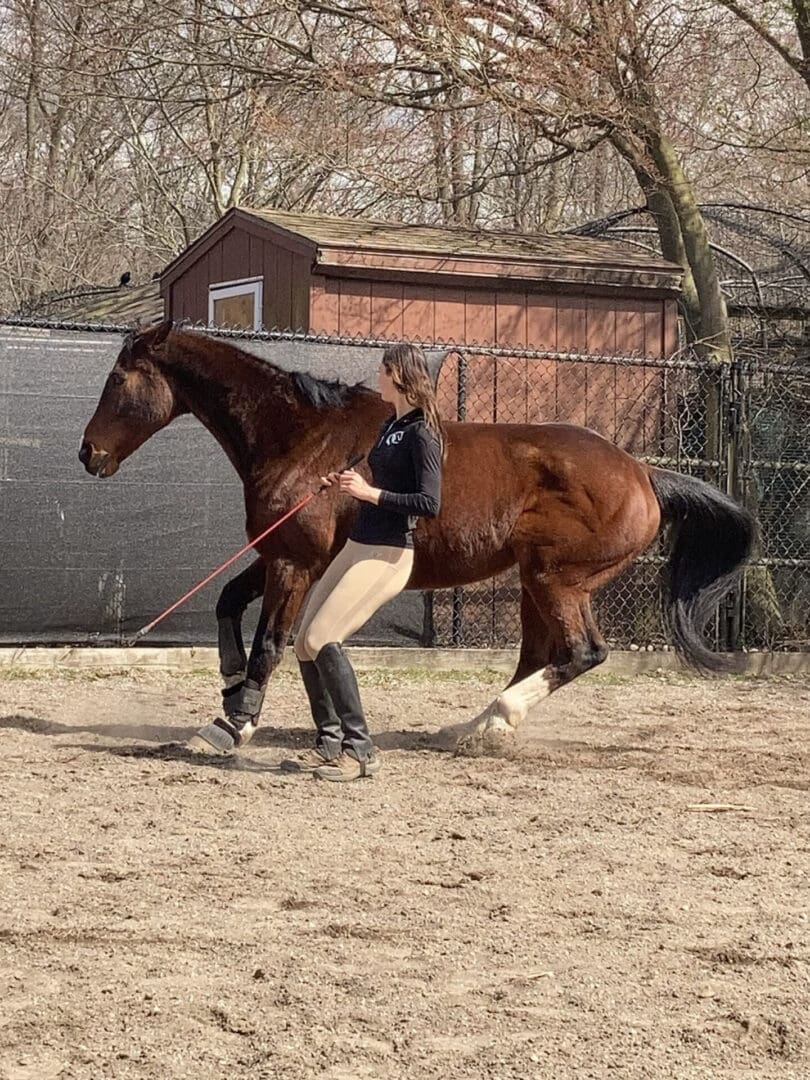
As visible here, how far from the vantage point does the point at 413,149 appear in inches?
585

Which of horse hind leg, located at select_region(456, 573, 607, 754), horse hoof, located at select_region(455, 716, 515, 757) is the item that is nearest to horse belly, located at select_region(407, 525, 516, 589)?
horse hind leg, located at select_region(456, 573, 607, 754)

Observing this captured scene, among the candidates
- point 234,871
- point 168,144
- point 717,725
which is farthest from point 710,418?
point 168,144

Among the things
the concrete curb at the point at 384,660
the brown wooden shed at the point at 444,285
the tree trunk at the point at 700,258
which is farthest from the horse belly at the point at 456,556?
the tree trunk at the point at 700,258

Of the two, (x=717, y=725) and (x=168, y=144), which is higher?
(x=168, y=144)

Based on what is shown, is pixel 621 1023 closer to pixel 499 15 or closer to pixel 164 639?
pixel 164 639

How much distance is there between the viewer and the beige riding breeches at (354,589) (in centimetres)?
649

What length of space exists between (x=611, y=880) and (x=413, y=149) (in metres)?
11.1

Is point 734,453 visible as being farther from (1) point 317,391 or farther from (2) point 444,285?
(1) point 317,391

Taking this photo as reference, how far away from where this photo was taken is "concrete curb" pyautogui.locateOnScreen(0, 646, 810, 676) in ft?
32.7

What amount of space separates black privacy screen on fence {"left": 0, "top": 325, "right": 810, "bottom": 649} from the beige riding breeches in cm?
384

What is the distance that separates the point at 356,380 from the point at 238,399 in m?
3.34

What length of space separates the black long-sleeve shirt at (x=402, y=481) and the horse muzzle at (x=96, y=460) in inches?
66.2

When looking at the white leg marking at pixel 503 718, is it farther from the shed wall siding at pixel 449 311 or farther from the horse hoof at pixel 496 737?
the shed wall siding at pixel 449 311

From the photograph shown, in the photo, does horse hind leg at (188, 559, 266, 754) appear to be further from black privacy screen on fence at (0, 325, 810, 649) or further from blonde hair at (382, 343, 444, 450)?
black privacy screen on fence at (0, 325, 810, 649)
